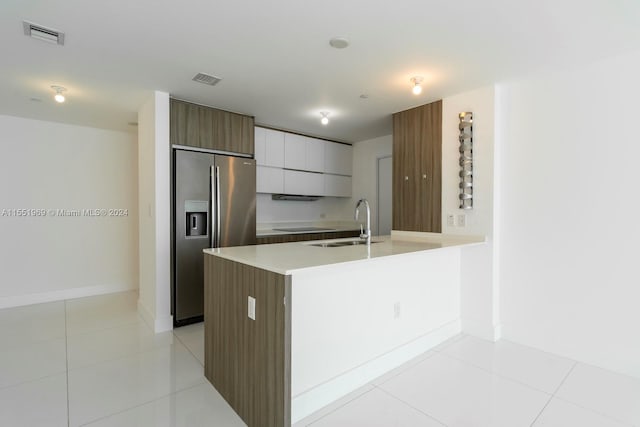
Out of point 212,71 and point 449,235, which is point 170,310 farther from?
point 449,235

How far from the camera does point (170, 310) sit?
318 cm

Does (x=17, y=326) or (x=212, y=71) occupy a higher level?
(x=212, y=71)

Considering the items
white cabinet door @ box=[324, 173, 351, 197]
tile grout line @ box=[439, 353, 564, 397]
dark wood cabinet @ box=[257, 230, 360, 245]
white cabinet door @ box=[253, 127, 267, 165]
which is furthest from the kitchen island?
white cabinet door @ box=[324, 173, 351, 197]

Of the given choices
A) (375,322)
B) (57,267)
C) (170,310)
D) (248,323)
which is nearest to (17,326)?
(57,267)

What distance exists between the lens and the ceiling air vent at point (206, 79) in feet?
8.73

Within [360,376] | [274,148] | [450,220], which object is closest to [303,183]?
[274,148]

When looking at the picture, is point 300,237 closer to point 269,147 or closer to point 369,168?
point 269,147

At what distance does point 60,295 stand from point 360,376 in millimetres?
4154

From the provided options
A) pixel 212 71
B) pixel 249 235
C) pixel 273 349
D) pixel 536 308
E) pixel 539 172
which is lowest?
pixel 536 308

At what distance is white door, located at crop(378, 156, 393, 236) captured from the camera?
→ 188 inches

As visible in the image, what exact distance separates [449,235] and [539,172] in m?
0.92

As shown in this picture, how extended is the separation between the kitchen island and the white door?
219 cm

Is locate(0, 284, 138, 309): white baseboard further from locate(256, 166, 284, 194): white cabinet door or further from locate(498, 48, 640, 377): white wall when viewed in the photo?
locate(498, 48, 640, 377): white wall

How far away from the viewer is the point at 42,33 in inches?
77.5
